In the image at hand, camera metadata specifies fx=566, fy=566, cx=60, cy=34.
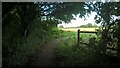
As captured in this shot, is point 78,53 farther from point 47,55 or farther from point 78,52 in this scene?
point 47,55

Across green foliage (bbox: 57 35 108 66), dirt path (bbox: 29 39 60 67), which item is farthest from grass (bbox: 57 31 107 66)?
dirt path (bbox: 29 39 60 67)

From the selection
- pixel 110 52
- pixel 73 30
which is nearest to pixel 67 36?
pixel 73 30

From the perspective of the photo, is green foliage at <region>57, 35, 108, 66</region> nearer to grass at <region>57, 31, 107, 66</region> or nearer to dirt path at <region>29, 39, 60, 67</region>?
grass at <region>57, 31, 107, 66</region>

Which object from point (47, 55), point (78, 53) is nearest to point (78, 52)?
point (78, 53)

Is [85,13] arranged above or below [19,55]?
above

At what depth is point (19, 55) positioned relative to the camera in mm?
13805

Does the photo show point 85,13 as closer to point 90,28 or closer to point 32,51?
point 90,28

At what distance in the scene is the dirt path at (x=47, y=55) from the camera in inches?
546

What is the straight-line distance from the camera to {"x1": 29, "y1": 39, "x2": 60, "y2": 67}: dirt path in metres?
13.9

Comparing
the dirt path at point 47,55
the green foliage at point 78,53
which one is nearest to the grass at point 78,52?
the green foliage at point 78,53

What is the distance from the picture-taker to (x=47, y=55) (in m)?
13.9

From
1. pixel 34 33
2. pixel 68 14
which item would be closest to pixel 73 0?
pixel 68 14

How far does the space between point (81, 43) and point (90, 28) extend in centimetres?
44

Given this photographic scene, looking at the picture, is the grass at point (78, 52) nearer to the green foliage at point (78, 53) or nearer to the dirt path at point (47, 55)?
the green foliage at point (78, 53)
